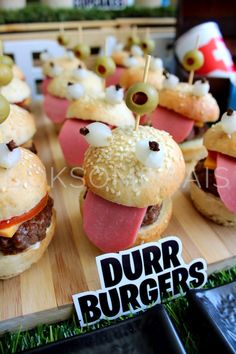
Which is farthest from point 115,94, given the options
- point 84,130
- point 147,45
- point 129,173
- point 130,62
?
point 147,45

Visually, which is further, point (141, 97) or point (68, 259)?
point (68, 259)

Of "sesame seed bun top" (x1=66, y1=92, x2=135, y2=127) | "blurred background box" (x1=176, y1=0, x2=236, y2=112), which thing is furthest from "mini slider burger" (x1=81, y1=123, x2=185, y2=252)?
"blurred background box" (x1=176, y1=0, x2=236, y2=112)

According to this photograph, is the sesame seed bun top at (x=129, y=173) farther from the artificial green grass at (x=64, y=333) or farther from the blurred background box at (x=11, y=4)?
the blurred background box at (x=11, y=4)

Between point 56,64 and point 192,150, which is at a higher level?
point 56,64

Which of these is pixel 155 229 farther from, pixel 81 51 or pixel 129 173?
pixel 81 51

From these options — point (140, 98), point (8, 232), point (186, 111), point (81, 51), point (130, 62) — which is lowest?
point (8, 232)

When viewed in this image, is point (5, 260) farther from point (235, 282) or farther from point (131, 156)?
point (235, 282)

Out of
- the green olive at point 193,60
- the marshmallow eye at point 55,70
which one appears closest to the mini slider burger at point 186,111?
the green olive at point 193,60
